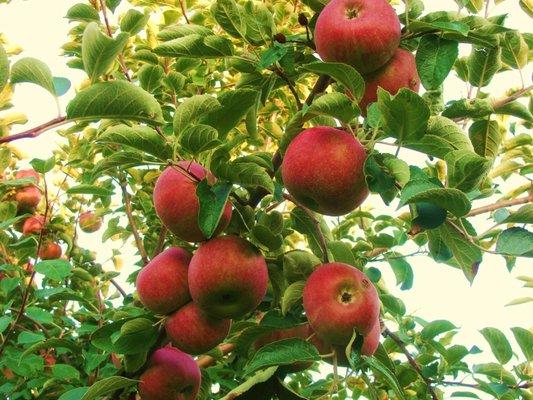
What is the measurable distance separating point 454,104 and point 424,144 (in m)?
0.13

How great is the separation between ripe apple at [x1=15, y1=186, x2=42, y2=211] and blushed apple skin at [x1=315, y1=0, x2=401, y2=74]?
7.76 ft

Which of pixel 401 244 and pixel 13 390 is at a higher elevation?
pixel 401 244

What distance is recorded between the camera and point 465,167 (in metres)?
1.36

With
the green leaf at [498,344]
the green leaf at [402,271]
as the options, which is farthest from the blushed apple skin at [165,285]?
the green leaf at [498,344]

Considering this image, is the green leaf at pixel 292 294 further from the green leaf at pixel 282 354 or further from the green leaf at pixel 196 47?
the green leaf at pixel 196 47

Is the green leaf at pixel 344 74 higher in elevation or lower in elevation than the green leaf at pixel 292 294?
higher

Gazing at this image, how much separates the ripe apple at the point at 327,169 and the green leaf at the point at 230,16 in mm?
367

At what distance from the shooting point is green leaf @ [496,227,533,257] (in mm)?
1452

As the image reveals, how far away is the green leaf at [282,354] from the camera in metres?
1.48

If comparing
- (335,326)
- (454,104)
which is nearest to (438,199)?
(454,104)

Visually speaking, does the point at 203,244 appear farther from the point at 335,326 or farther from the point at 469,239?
the point at 469,239

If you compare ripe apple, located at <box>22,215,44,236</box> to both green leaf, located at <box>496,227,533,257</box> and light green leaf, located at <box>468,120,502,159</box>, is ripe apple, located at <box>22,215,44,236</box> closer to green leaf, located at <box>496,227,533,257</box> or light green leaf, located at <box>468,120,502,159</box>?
light green leaf, located at <box>468,120,502,159</box>

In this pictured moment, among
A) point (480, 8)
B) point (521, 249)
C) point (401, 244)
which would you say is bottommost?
point (401, 244)

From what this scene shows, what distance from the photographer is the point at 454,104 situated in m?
1.48
